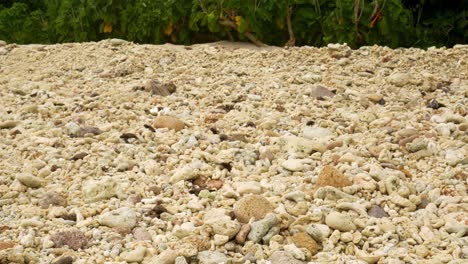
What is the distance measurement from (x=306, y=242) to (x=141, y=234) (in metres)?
0.54

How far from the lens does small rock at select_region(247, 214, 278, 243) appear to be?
2314 mm

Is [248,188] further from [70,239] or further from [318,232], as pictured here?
[70,239]

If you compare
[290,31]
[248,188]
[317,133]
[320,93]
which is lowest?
[290,31]

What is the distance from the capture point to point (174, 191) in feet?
8.85

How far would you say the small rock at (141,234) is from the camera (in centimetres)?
233

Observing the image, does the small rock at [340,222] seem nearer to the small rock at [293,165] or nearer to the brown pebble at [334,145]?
the small rock at [293,165]

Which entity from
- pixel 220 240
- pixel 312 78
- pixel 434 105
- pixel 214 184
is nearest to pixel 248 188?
pixel 214 184

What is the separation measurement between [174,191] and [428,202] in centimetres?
95

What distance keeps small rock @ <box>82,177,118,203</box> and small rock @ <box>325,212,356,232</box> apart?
816mm

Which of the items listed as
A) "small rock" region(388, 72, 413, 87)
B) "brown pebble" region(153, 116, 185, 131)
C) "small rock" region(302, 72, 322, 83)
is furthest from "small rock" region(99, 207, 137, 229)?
"small rock" region(388, 72, 413, 87)

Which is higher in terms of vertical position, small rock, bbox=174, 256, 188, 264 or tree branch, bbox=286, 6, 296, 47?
small rock, bbox=174, 256, 188, 264

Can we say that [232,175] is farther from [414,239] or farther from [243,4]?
[243,4]

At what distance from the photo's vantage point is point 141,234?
92.2 inches

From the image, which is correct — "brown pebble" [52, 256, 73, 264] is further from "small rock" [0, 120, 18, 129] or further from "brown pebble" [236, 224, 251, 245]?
"small rock" [0, 120, 18, 129]
